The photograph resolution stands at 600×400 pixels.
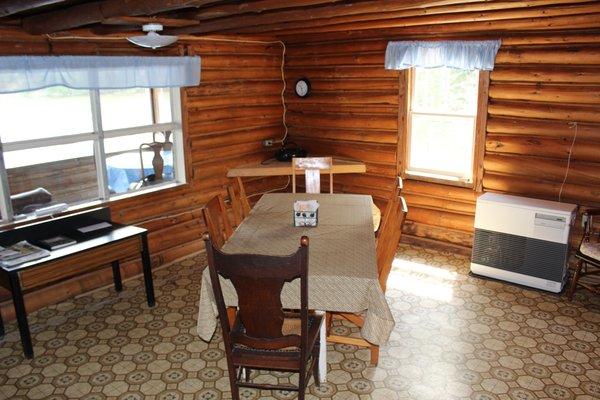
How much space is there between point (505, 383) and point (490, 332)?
66 cm

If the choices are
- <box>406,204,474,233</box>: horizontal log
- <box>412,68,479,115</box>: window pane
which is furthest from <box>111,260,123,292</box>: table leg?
<box>412,68,479,115</box>: window pane

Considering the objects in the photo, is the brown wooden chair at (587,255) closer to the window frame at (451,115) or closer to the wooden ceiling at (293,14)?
the window frame at (451,115)

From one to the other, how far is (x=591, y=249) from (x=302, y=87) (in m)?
3.59

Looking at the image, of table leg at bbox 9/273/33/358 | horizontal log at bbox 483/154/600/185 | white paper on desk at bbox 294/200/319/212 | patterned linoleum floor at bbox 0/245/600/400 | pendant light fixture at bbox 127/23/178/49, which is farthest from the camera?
horizontal log at bbox 483/154/600/185

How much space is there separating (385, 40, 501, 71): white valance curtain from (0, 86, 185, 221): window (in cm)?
230

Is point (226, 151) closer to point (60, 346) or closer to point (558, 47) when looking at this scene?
point (60, 346)

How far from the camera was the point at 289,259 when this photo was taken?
243cm

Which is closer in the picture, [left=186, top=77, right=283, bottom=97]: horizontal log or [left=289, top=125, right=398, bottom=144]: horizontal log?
[left=186, top=77, right=283, bottom=97]: horizontal log

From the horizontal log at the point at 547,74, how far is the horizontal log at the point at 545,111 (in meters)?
0.22

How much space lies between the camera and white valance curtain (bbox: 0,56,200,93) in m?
3.91

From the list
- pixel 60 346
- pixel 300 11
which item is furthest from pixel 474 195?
pixel 60 346

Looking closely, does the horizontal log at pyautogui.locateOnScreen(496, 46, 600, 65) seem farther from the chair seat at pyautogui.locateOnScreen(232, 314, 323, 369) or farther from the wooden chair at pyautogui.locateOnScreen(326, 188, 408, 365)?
the chair seat at pyautogui.locateOnScreen(232, 314, 323, 369)

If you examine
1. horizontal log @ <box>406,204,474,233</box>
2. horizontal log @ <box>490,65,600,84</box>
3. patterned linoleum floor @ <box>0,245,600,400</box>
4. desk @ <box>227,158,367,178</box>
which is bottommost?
patterned linoleum floor @ <box>0,245,600,400</box>

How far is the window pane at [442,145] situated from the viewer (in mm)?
5496
